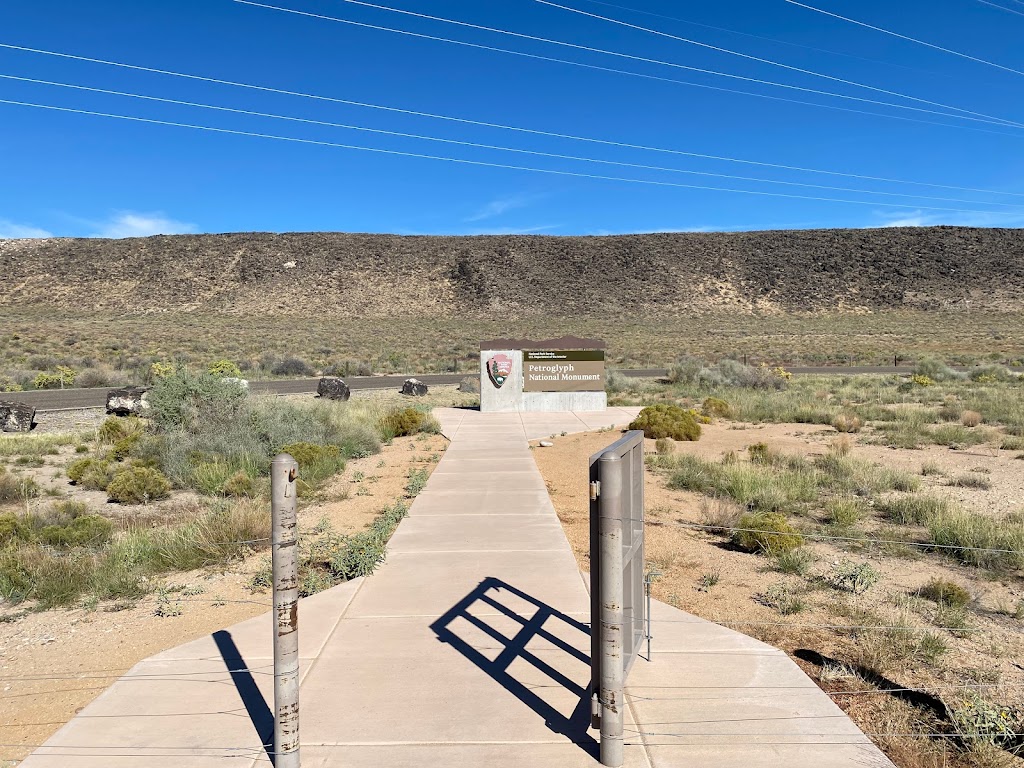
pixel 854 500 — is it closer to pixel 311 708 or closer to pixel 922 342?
pixel 311 708

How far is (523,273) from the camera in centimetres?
9456

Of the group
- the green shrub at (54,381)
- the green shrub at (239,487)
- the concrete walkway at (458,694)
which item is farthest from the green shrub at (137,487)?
the green shrub at (54,381)

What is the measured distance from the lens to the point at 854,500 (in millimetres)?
11023

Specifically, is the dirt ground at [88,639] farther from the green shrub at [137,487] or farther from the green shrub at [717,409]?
the green shrub at [717,409]

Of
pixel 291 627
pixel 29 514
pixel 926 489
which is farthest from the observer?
pixel 926 489

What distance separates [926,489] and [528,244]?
9143 centimetres

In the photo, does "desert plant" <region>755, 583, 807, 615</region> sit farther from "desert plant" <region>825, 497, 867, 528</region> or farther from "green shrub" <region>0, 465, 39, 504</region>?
"green shrub" <region>0, 465, 39, 504</region>

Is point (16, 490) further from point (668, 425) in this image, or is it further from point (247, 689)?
point (668, 425)

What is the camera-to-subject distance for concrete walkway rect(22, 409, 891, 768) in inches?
→ 159

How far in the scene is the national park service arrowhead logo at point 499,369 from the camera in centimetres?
2269

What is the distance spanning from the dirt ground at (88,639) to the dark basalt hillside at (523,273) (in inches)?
3089

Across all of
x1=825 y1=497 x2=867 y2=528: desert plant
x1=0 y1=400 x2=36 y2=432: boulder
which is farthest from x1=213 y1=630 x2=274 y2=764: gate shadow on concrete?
x1=0 y1=400 x2=36 y2=432: boulder

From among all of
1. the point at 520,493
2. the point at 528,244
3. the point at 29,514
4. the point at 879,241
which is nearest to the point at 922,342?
the point at 879,241

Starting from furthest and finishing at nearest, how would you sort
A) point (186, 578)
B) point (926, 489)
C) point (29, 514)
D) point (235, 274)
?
point (235, 274)
point (926, 489)
point (29, 514)
point (186, 578)
